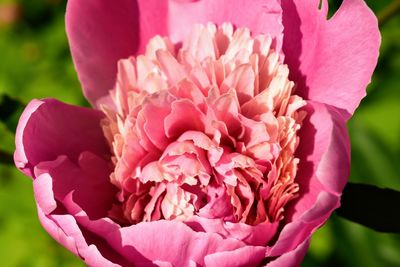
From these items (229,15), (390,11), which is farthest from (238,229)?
(390,11)

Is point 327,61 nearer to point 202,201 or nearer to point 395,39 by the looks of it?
point 202,201

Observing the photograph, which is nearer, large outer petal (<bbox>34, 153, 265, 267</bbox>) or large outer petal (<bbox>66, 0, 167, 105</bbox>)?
large outer petal (<bbox>34, 153, 265, 267</bbox>)

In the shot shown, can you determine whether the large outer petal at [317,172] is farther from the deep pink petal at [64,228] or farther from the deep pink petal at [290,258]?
the deep pink petal at [64,228]

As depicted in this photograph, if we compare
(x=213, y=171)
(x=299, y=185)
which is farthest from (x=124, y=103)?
(x=299, y=185)

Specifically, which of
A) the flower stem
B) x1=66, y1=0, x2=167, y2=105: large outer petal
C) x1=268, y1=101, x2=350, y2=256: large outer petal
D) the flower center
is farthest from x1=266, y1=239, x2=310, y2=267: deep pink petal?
the flower stem

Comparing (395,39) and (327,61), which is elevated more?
(327,61)

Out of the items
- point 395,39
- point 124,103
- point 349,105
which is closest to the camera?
point 349,105

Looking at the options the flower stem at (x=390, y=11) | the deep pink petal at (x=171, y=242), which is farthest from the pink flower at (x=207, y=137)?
the flower stem at (x=390, y=11)

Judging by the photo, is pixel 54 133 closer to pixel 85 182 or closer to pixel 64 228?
pixel 85 182

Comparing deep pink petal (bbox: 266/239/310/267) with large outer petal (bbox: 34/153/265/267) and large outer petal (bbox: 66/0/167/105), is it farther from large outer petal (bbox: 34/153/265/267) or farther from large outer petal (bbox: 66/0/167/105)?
large outer petal (bbox: 66/0/167/105)
